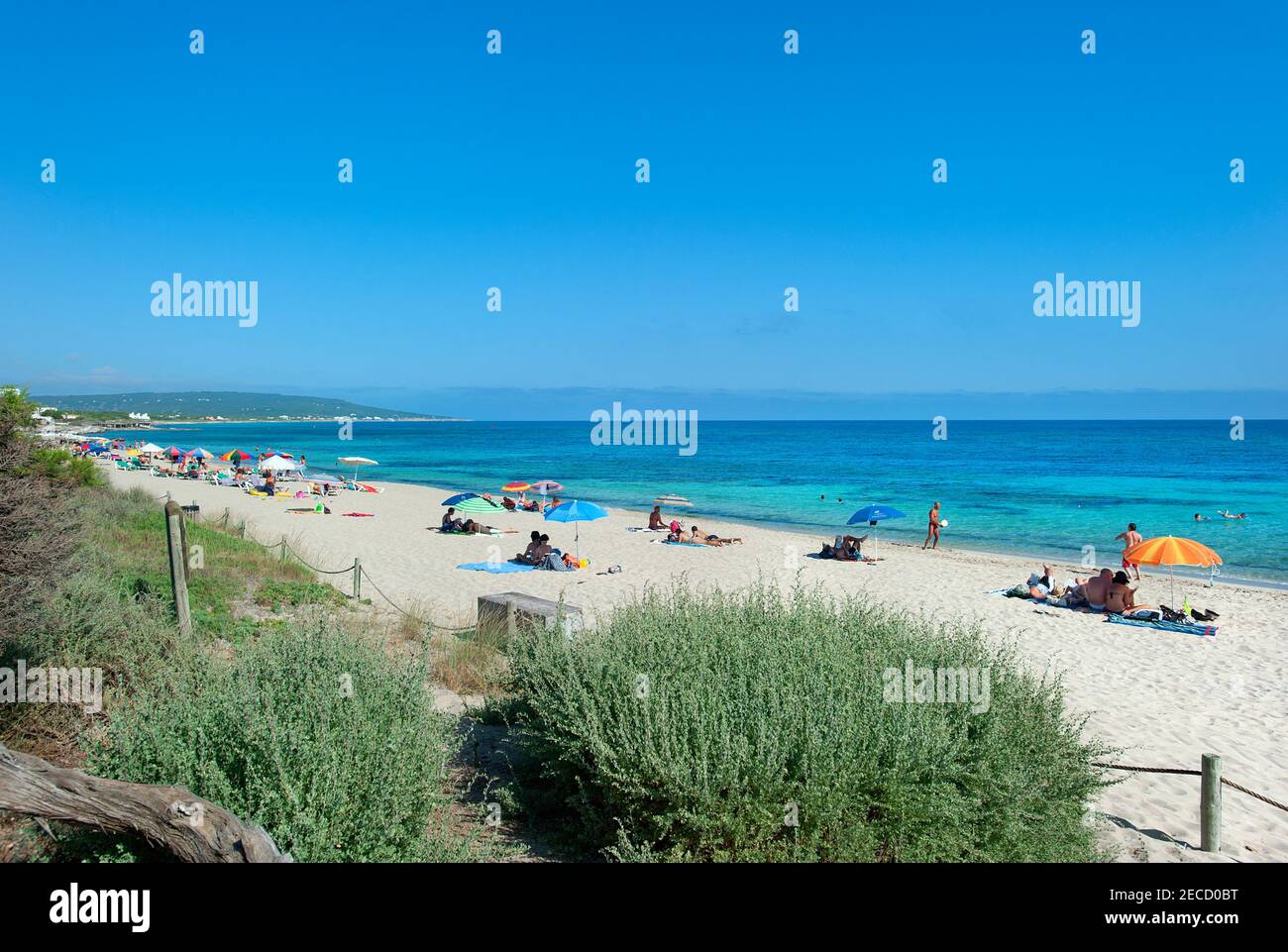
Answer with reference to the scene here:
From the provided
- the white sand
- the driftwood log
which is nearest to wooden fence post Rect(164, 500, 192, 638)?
the white sand

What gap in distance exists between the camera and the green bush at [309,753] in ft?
12.6

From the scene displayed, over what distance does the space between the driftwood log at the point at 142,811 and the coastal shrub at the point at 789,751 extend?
1774 millimetres

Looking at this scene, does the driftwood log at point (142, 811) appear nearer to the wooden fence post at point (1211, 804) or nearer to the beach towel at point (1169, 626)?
the wooden fence post at point (1211, 804)

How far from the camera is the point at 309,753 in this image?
12.8ft

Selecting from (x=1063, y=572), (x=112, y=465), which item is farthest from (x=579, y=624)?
(x=112, y=465)

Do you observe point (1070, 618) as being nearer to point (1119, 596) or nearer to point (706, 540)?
point (1119, 596)

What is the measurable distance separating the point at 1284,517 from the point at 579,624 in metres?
37.9

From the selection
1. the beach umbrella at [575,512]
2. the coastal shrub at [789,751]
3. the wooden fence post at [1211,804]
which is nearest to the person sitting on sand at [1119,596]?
the wooden fence post at [1211,804]

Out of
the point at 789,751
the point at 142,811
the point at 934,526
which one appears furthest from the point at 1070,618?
the point at 142,811

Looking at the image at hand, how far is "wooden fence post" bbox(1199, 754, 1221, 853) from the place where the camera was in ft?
19.1

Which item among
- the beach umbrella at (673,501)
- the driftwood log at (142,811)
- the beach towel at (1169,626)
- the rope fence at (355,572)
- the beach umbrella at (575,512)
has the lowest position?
the beach towel at (1169,626)

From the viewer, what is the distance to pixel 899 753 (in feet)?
14.3
